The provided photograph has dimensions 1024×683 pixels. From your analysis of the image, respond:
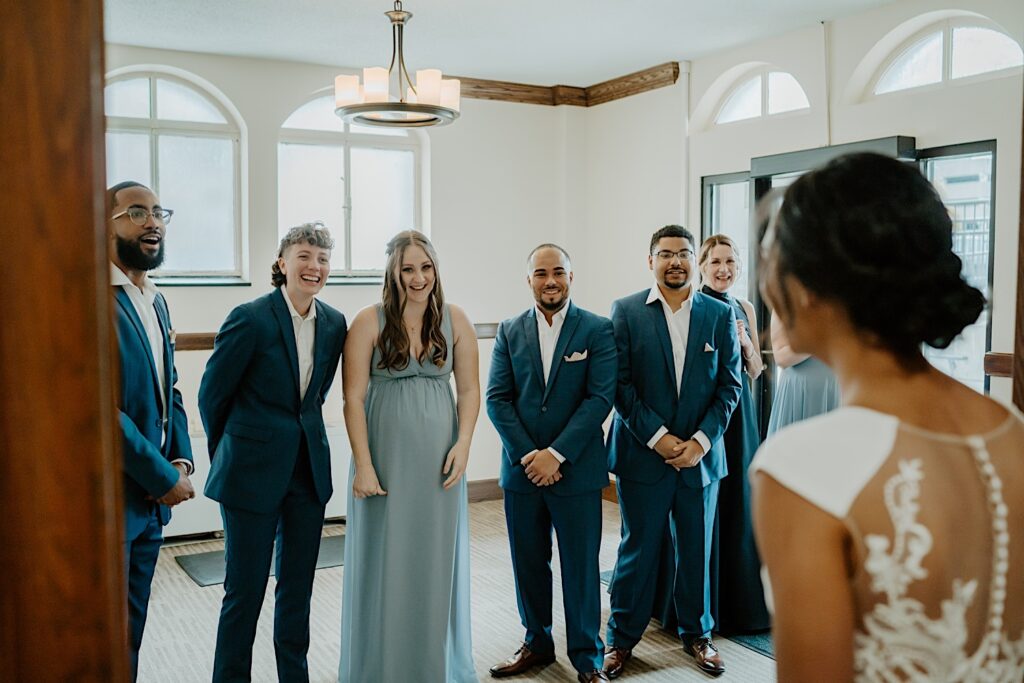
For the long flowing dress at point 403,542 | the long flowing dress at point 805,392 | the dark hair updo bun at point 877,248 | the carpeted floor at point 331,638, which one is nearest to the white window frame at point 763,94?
the long flowing dress at point 805,392

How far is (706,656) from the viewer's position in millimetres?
3676

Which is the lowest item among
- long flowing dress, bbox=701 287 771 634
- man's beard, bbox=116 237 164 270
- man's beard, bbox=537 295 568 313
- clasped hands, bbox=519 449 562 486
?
long flowing dress, bbox=701 287 771 634

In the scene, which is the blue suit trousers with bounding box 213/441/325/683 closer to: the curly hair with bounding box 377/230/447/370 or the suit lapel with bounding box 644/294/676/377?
the curly hair with bounding box 377/230/447/370

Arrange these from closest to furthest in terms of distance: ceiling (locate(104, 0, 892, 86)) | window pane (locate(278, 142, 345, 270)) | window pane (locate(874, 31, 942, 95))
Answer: window pane (locate(874, 31, 942, 95))
ceiling (locate(104, 0, 892, 86))
window pane (locate(278, 142, 345, 270))

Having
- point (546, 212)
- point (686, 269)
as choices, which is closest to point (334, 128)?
point (546, 212)

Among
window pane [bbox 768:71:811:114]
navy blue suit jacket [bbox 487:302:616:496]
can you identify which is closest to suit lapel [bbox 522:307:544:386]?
navy blue suit jacket [bbox 487:302:616:496]

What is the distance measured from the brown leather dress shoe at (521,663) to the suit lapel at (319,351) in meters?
1.34

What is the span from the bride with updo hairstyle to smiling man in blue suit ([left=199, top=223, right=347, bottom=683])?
2.29 meters

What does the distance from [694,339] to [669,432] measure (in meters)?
0.38

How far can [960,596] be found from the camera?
0.95 metres

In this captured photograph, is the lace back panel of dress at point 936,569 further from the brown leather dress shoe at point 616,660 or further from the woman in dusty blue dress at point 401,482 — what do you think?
the brown leather dress shoe at point 616,660

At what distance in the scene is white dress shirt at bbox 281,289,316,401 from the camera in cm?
310

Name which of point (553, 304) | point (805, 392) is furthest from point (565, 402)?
point (805, 392)

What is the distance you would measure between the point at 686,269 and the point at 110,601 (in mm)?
2980
